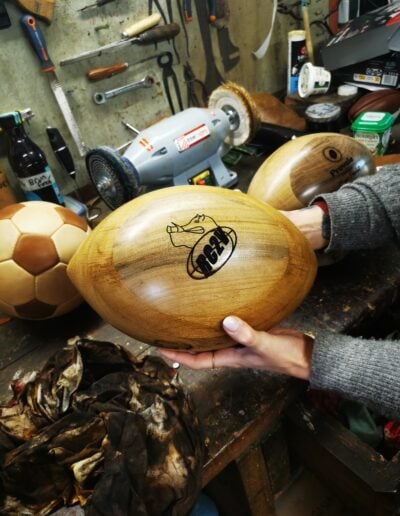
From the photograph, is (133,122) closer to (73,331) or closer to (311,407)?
(73,331)

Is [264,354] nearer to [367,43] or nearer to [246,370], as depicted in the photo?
[246,370]

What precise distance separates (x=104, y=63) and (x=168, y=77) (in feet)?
0.92

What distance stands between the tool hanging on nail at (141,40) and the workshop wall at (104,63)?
24 mm

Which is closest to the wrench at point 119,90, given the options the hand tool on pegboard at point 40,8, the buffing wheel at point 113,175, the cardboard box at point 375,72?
the hand tool on pegboard at point 40,8

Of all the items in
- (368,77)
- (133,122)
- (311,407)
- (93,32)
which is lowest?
(311,407)

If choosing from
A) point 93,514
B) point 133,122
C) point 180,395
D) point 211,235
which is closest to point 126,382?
point 180,395

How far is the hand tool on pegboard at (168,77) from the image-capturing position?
4.90 feet

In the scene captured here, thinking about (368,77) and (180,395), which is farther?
(368,77)

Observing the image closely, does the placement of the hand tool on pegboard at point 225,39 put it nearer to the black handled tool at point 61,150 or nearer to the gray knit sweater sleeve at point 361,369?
the black handled tool at point 61,150

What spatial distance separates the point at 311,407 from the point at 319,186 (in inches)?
20.3

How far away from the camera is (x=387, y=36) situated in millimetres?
1527

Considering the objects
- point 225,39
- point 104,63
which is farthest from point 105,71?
point 225,39

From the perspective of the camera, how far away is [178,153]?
1149mm

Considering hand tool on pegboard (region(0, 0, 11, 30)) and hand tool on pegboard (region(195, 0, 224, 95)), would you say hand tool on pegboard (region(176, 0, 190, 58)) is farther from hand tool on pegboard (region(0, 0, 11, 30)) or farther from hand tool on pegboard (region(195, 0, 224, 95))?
hand tool on pegboard (region(0, 0, 11, 30))
